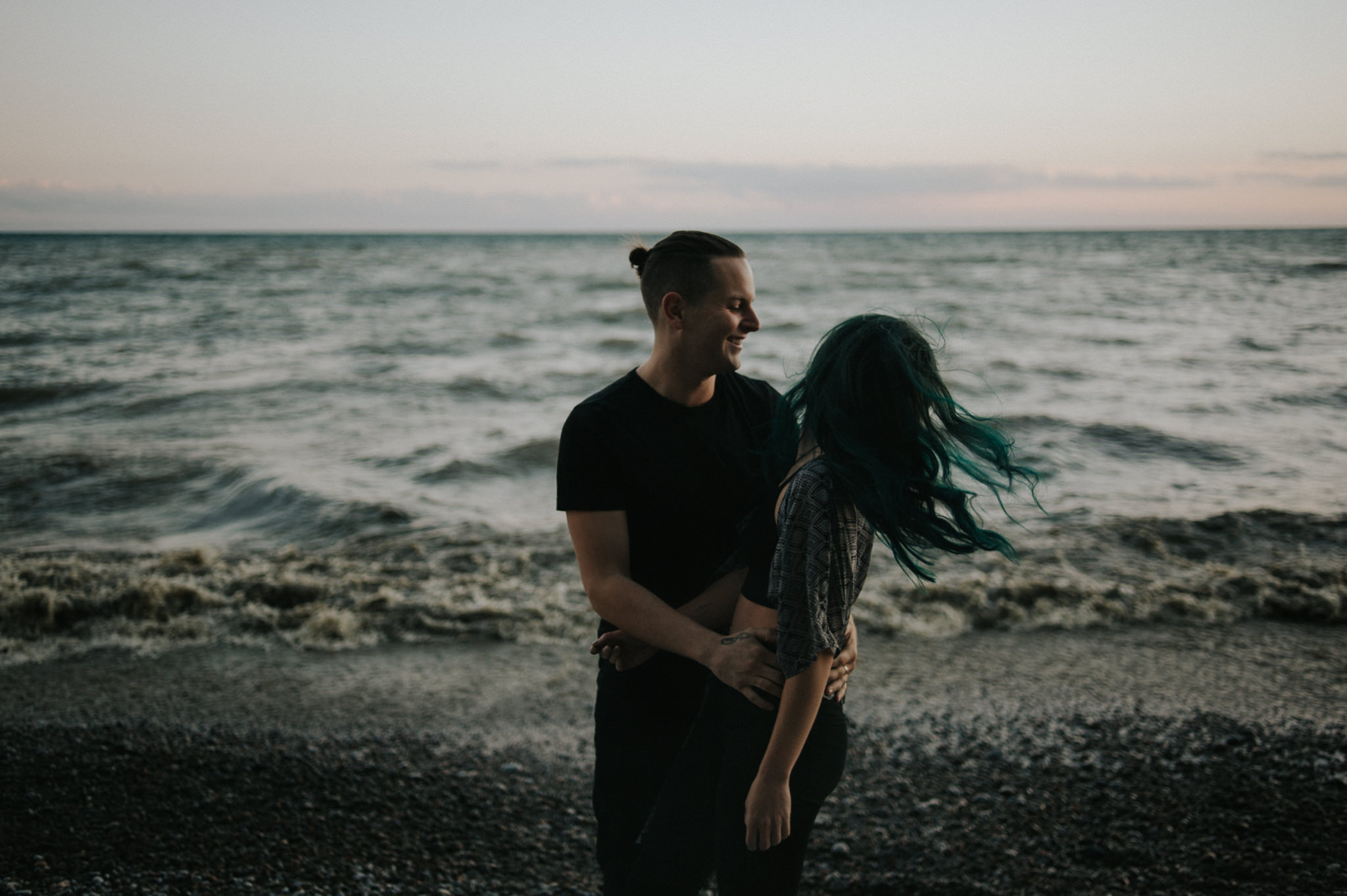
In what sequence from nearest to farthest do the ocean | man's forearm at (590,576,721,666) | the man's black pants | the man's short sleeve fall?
man's forearm at (590,576,721,666)
the man's short sleeve
the man's black pants
the ocean

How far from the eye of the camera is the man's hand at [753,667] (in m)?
1.82

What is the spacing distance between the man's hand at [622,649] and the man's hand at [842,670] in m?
0.51

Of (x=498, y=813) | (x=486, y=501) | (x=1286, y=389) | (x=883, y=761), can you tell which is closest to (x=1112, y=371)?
(x=1286, y=389)

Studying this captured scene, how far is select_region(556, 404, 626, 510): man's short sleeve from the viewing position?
2096 mm

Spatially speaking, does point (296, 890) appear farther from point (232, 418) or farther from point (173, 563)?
point (232, 418)

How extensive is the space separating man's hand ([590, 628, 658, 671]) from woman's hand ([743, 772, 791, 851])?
1.64 feet

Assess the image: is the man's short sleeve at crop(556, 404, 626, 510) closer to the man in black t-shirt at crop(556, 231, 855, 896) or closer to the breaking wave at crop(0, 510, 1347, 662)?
the man in black t-shirt at crop(556, 231, 855, 896)

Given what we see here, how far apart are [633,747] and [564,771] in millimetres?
1442

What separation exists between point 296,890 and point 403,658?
1904 mm

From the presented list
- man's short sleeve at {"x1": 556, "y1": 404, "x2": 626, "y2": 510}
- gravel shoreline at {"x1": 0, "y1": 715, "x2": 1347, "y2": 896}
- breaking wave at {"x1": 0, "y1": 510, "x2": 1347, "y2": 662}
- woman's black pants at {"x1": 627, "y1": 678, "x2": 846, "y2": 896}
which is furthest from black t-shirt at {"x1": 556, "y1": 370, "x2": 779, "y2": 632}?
breaking wave at {"x1": 0, "y1": 510, "x2": 1347, "y2": 662}

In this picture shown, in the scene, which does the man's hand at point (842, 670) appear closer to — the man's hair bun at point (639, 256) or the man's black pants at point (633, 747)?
the man's black pants at point (633, 747)

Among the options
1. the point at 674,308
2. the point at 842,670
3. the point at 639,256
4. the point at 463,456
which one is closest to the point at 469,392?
the point at 463,456

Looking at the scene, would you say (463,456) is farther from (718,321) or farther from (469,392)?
(718,321)

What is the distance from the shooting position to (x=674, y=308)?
2205 millimetres
